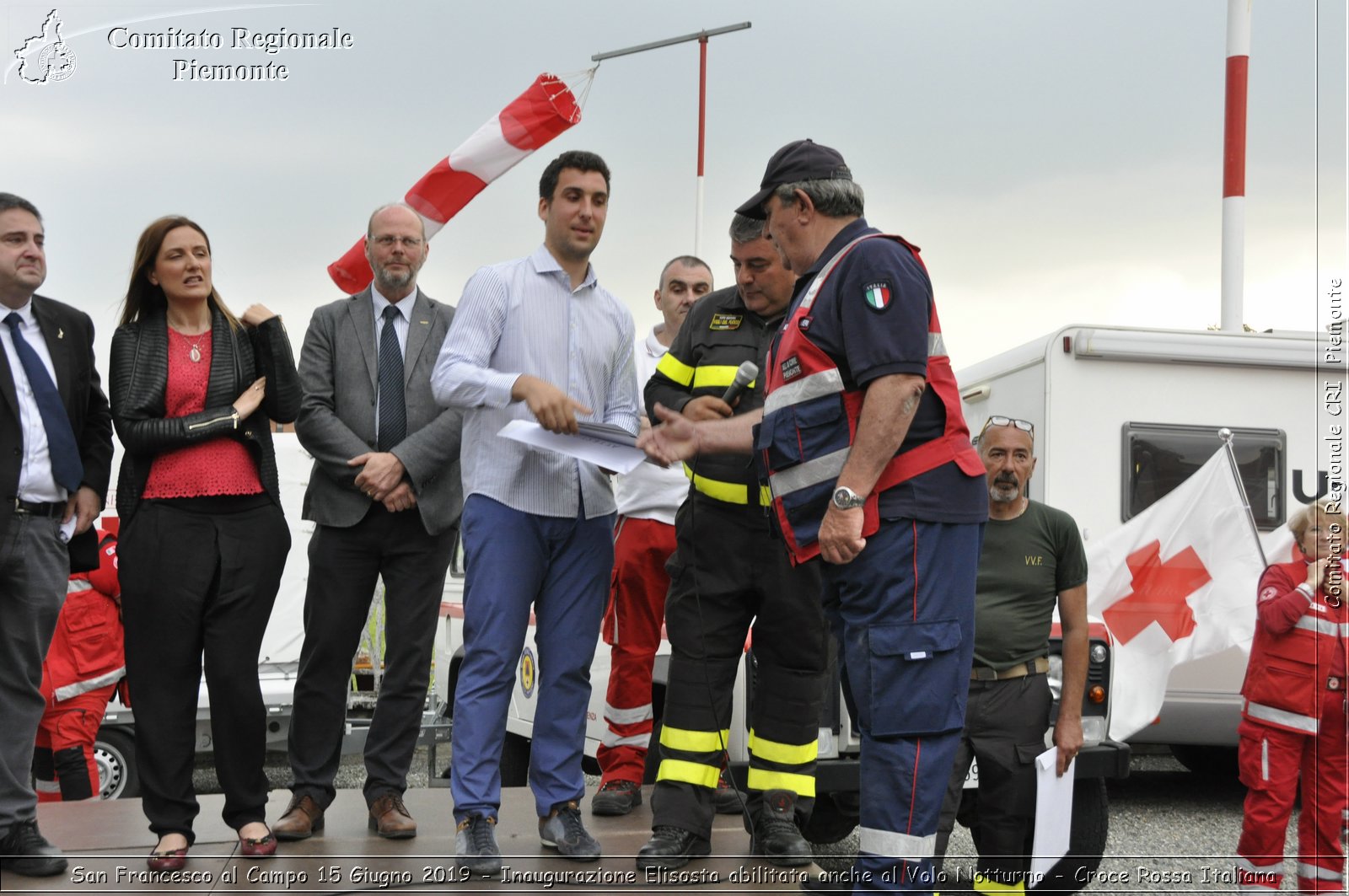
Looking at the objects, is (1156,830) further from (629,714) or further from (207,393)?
(207,393)

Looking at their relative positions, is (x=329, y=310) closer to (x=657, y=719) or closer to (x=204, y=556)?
(x=204, y=556)

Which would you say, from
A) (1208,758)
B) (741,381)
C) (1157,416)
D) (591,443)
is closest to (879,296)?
(741,381)

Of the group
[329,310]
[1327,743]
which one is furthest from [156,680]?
[1327,743]

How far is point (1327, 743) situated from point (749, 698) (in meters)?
2.44

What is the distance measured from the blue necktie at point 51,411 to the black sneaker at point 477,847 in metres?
1.85

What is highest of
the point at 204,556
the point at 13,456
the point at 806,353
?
the point at 806,353

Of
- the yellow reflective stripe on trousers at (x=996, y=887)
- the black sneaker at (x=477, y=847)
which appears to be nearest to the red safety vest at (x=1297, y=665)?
the yellow reflective stripe on trousers at (x=996, y=887)

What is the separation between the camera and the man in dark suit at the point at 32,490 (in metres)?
4.25

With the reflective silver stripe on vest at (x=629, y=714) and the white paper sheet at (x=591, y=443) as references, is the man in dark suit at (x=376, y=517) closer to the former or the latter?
the white paper sheet at (x=591, y=443)

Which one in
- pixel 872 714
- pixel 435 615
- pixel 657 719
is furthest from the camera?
pixel 657 719

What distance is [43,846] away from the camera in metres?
4.18

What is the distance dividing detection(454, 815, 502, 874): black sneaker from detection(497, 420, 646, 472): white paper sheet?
122cm

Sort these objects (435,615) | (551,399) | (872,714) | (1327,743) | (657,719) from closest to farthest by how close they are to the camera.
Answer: (872,714)
(551,399)
(435,615)
(1327,743)
(657,719)

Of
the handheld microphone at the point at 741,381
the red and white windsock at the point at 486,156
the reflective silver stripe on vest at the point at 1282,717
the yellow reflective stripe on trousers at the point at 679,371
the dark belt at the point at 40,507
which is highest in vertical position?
the red and white windsock at the point at 486,156
